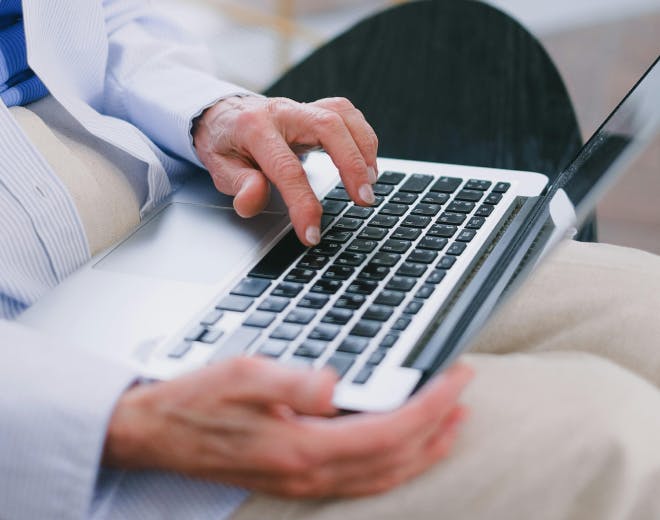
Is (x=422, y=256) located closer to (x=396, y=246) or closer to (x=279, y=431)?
(x=396, y=246)

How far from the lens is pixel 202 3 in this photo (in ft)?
6.43

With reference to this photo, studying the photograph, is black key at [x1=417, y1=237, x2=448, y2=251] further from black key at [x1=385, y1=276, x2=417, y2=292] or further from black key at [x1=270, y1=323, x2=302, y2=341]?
black key at [x1=270, y1=323, x2=302, y2=341]

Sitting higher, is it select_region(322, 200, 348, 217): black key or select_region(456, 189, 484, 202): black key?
select_region(456, 189, 484, 202): black key

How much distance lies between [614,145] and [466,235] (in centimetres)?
16

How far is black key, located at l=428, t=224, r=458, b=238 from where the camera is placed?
0.78 m

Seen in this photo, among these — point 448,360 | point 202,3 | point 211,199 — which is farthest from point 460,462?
point 202,3

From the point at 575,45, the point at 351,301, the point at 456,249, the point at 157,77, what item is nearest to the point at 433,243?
the point at 456,249

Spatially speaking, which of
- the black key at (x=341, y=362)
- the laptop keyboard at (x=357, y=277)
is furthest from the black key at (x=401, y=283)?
the black key at (x=341, y=362)

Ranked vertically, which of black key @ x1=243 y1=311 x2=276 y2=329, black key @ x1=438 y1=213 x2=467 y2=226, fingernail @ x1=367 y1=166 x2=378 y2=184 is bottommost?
black key @ x1=438 y1=213 x2=467 y2=226

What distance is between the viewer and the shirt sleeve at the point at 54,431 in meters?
0.57

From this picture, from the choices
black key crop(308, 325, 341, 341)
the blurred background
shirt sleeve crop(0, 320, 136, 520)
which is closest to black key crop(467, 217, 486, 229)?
black key crop(308, 325, 341, 341)

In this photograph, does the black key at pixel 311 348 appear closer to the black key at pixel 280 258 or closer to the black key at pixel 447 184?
the black key at pixel 280 258

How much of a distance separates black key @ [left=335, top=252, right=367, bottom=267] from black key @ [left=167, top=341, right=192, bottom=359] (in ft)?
0.53

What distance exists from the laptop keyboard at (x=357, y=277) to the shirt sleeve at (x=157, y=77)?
0.58 feet
